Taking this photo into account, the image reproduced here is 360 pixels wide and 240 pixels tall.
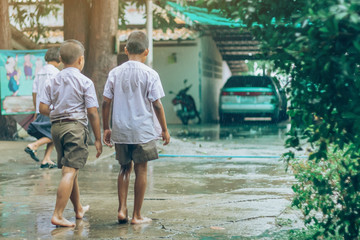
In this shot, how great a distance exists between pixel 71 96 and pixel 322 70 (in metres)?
2.57

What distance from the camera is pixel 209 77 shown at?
81.3ft

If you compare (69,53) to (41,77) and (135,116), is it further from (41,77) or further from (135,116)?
(41,77)

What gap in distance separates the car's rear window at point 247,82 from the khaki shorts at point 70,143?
16164 mm

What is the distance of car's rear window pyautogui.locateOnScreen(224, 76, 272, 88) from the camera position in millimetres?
21281

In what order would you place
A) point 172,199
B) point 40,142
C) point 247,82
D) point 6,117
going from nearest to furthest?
point 172,199, point 40,142, point 6,117, point 247,82

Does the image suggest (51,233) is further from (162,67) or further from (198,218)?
(162,67)

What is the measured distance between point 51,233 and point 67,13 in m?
7.44

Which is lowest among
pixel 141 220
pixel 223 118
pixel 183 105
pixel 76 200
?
pixel 223 118

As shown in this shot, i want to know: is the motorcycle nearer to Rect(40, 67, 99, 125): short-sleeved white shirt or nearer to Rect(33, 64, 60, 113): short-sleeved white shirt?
Rect(33, 64, 60, 113): short-sleeved white shirt

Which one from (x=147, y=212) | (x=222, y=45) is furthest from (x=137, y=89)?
(x=222, y=45)

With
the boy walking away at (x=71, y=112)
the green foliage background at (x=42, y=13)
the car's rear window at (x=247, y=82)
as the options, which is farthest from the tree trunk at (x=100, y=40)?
the car's rear window at (x=247, y=82)

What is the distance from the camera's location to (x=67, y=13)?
1172 centimetres

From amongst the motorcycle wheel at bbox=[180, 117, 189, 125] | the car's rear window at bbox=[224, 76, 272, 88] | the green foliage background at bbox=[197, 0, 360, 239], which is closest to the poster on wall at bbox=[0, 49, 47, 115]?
the motorcycle wheel at bbox=[180, 117, 189, 125]

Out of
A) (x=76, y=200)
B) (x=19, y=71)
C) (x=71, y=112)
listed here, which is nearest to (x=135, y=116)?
(x=71, y=112)
